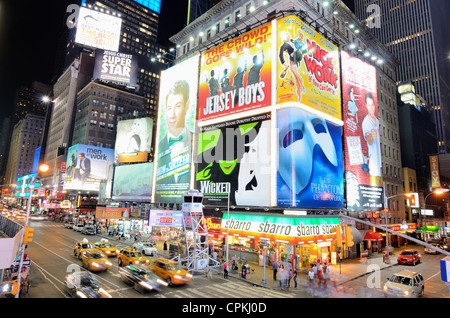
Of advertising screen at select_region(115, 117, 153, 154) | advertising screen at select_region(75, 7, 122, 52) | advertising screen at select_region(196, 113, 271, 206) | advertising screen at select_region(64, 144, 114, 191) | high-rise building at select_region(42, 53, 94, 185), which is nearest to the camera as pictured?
advertising screen at select_region(196, 113, 271, 206)

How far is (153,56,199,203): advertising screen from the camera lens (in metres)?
42.1

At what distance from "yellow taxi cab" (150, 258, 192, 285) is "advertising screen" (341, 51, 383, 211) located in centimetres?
2587

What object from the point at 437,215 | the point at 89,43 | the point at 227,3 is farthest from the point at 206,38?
the point at 437,215

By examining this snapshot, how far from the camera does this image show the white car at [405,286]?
1850 centimetres

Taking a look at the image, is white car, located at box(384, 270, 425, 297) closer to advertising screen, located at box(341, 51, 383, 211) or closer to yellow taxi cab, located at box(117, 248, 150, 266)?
advertising screen, located at box(341, 51, 383, 211)

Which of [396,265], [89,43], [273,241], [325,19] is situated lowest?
[396,265]

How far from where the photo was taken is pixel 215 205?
36469 mm

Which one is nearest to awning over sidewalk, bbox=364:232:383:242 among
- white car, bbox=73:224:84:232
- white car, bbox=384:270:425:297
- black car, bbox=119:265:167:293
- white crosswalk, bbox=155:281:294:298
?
white car, bbox=384:270:425:297

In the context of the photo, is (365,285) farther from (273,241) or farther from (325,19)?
(325,19)

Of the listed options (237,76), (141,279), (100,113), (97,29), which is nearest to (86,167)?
(100,113)

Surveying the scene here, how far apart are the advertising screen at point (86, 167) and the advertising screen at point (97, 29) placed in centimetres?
4115

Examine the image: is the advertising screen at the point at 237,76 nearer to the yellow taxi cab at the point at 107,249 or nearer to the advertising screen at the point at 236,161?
the advertising screen at the point at 236,161

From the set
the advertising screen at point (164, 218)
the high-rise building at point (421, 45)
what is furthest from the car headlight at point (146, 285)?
the high-rise building at point (421, 45)
